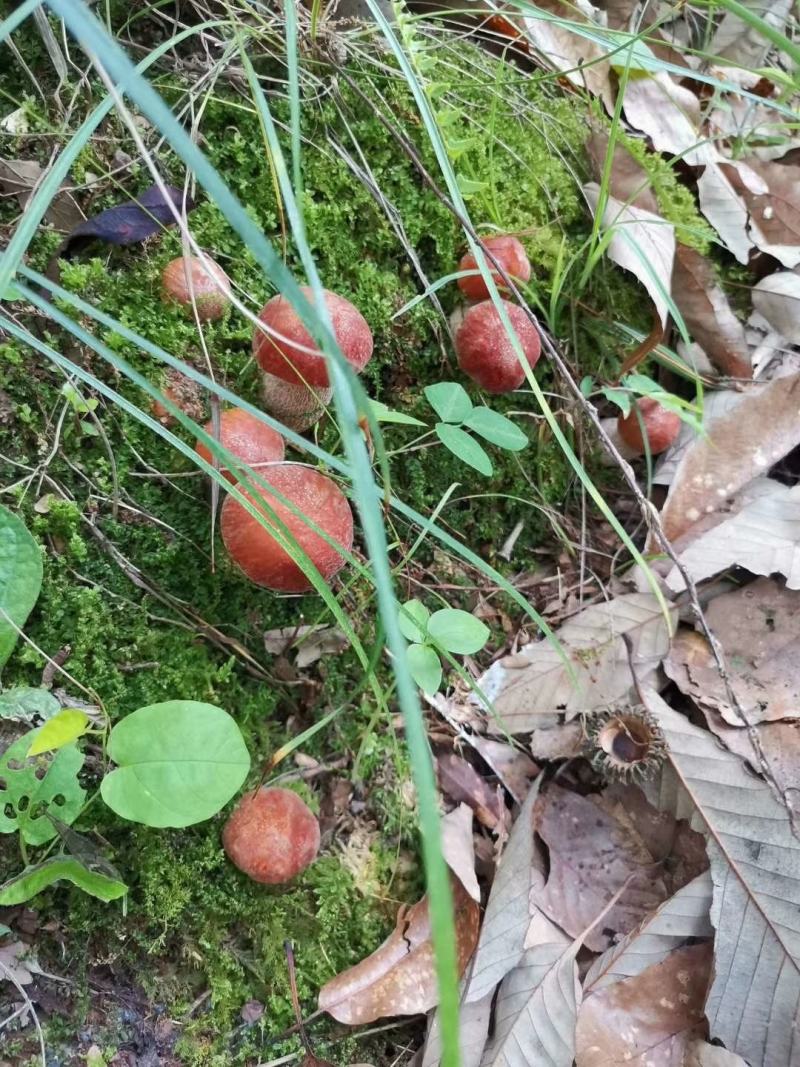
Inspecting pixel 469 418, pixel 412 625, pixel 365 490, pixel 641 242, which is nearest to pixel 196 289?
pixel 469 418

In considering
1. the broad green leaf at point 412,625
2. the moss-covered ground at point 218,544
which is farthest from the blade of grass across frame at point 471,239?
the broad green leaf at point 412,625

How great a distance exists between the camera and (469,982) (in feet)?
5.08

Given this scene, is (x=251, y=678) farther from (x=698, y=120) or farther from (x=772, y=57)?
(x=772, y=57)

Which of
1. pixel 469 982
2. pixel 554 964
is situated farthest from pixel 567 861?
pixel 469 982

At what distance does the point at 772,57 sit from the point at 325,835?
125 inches

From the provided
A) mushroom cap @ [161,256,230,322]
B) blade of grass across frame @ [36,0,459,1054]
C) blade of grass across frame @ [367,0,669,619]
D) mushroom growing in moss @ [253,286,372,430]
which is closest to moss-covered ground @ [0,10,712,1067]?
mushroom cap @ [161,256,230,322]

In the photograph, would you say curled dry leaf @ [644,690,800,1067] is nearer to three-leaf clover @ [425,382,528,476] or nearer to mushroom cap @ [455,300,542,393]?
three-leaf clover @ [425,382,528,476]

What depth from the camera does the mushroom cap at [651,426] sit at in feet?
6.67

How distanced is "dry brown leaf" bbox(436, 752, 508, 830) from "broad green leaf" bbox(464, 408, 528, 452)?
79 cm

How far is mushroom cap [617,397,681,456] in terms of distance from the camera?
6.67 feet

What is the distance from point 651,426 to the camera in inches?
80.7

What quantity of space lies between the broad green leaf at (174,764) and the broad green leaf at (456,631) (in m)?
0.44

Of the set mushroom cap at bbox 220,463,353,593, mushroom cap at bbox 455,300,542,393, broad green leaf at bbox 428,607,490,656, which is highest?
mushroom cap at bbox 455,300,542,393

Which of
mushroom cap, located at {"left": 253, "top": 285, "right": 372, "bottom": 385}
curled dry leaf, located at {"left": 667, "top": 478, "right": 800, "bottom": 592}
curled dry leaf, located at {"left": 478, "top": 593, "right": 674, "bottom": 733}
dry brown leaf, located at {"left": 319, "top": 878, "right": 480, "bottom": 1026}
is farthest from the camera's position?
curled dry leaf, located at {"left": 667, "top": 478, "right": 800, "bottom": 592}
